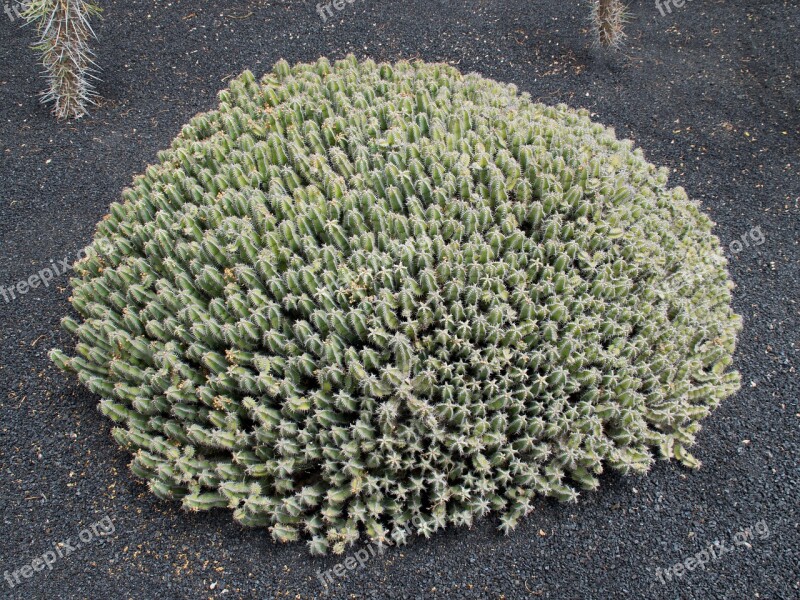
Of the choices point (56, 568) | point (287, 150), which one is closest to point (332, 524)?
point (56, 568)

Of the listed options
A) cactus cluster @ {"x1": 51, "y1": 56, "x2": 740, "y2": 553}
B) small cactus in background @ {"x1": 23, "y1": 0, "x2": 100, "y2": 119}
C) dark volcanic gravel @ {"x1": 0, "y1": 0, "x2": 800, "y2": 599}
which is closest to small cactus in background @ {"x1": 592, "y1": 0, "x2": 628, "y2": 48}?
dark volcanic gravel @ {"x1": 0, "y1": 0, "x2": 800, "y2": 599}

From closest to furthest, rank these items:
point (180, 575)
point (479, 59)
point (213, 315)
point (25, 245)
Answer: point (180, 575)
point (213, 315)
point (25, 245)
point (479, 59)

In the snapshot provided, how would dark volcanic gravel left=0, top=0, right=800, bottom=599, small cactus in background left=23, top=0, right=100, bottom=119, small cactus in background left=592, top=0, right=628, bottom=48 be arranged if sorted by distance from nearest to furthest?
dark volcanic gravel left=0, top=0, right=800, bottom=599 → small cactus in background left=23, top=0, right=100, bottom=119 → small cactus in background left=592, top=0, right=628, bottom=48

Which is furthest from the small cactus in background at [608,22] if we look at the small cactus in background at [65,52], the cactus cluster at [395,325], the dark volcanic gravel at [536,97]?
the small cactus in background at [65,52]

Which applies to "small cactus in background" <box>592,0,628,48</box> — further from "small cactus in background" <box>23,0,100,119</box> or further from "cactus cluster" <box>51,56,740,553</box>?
"small cactus in background" <box>23,0,100,119</box>

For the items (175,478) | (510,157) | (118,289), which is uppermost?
(510,157)

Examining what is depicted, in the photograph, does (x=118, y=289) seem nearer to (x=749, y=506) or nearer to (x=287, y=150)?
(x=287, y=150)
